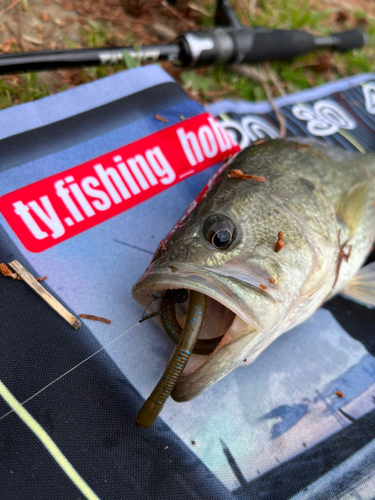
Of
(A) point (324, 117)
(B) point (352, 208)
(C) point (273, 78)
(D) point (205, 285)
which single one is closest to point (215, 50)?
(C) point (273, 78)

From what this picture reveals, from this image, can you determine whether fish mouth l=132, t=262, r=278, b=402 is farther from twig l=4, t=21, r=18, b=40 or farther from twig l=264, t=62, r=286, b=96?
twig l=264, t=62, r=286, b=96

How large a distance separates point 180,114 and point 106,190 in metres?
0.78

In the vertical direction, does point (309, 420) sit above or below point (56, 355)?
below

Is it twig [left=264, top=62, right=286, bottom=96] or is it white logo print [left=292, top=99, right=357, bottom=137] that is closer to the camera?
white logo print [left=292, top=99, right=357, bottom=137]

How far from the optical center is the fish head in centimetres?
140

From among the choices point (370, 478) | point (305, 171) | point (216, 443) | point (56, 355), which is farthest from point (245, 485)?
point (305, 171)

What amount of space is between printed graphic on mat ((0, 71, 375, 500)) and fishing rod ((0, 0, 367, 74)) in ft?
1.84

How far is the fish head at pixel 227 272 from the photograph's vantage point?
140 cm

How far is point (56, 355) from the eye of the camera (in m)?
1.60

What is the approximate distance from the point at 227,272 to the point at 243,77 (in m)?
2.77

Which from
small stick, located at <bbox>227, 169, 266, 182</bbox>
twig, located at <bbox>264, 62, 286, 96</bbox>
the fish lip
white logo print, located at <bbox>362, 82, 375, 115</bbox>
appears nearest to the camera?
the fish lip

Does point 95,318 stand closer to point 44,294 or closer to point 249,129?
point 44,294

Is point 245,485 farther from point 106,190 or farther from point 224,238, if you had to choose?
point 106,190

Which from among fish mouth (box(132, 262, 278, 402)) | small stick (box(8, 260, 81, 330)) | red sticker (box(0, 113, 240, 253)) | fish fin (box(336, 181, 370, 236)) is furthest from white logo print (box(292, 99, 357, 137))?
small stick (box(8, 260, 81, 330))
